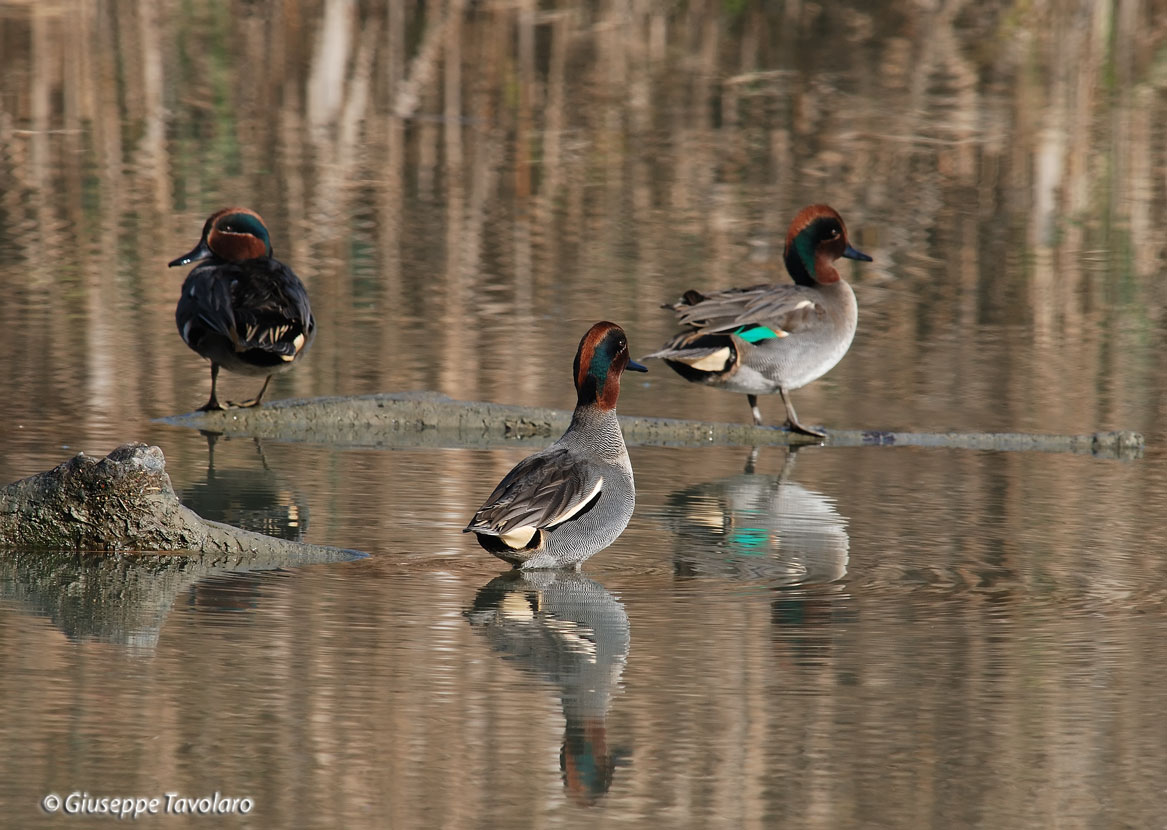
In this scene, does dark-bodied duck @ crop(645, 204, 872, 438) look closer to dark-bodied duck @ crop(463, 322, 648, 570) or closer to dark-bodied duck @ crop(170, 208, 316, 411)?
dark-bodied duck @ crop(170, 208, 316, 411)

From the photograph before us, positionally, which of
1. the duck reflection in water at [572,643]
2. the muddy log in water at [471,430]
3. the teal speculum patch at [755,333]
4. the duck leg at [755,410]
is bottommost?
the duck leg at [755,410]

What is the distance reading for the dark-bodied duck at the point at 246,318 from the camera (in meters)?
9.80

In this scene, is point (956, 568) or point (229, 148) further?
point (229, 148)

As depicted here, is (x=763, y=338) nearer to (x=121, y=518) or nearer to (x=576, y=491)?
(x=576, y=491)

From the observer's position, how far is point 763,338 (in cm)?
1025

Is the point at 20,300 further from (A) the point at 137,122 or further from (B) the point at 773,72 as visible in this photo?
(B) the point at 773,72

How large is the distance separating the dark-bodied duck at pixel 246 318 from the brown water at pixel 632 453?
48cm

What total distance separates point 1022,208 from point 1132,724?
482 inches

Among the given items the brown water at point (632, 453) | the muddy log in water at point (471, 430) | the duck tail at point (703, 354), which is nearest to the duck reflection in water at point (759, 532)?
the brown water at point (632, 453)

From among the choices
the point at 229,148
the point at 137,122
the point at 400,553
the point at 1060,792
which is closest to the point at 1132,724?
the point at 1060,792

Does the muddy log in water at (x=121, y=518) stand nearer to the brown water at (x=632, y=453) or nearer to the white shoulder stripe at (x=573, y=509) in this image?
the brown water at (x=632, y=453)

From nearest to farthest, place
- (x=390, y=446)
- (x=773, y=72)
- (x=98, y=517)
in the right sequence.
→ (x=98, y=517)
(x=390, y=446)
(x=773, y=72)

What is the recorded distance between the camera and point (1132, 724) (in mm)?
5645

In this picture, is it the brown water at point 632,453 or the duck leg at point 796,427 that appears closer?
the brown water at point 632,453
